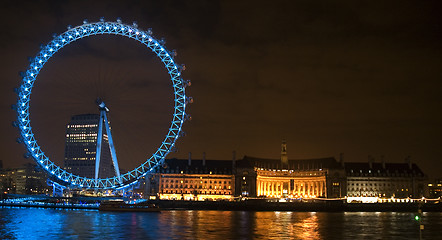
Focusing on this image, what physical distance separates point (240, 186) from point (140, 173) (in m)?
60.4

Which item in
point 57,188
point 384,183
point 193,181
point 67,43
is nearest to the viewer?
point 67,43

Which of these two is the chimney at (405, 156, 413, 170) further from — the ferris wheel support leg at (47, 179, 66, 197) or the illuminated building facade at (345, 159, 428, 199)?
the ferris wheel support leg at (47, 179, 66, 197)

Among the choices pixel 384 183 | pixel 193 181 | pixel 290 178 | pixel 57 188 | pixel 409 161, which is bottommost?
pixel 57 188

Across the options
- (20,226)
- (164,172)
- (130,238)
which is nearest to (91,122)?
(164,172)

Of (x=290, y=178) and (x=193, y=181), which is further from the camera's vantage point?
(x=290, y=178)

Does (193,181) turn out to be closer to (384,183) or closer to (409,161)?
(384,183)

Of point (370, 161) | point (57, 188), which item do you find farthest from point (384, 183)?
point (57, 188)

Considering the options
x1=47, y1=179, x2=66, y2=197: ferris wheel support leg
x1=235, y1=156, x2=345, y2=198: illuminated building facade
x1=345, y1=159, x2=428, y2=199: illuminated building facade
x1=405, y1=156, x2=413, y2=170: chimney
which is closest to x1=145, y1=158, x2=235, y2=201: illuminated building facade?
x1=235, y1=156, x2=345, y2=198: illuminated building facade

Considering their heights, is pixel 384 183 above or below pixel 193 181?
below

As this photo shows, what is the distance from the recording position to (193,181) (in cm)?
15025

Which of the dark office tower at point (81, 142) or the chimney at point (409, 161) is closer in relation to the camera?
the chimney at point (409, 161)

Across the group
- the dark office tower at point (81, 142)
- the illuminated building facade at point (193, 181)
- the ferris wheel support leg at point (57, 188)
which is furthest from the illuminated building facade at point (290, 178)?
the ferris wheel support leg at point (57, 188)

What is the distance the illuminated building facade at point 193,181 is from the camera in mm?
147750

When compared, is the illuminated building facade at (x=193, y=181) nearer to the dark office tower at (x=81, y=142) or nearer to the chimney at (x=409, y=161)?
the dark office tower at (x=81, y=142)
